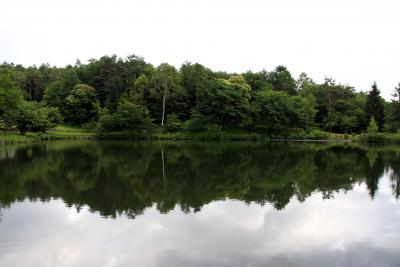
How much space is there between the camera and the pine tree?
61.3 meters

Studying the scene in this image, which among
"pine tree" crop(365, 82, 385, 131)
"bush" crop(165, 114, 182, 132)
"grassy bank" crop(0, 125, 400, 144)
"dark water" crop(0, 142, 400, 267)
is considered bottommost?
"dark water" crop(0, 142, 400, 267)

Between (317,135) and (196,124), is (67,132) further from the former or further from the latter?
(317,135)

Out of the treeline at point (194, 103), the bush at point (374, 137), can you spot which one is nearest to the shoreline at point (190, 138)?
the bush at point (374, 137)

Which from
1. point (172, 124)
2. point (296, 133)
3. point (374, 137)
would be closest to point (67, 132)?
point (172, 124)

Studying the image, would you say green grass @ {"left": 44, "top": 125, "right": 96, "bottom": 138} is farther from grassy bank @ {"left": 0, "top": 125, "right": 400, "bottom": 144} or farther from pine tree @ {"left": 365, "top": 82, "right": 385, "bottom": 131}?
pine tree @ {"left": 365, "top": 82, "right": 385, "bottom": 131}

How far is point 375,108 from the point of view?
204ft

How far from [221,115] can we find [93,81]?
27.4m

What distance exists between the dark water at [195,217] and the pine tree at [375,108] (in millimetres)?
43106

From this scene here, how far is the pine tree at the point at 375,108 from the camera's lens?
61.3 meters

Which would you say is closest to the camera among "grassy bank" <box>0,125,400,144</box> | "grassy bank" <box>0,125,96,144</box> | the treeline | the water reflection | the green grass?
the water reflection

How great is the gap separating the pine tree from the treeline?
153 mm

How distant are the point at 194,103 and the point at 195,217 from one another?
57.8 meters

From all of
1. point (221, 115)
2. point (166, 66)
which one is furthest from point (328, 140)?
point (166, 66)

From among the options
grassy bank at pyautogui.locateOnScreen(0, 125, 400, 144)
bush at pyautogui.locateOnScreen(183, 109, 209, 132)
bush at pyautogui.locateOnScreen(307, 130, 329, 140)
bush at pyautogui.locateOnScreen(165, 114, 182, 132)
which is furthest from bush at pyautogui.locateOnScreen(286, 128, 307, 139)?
bush at pyautogui.locateOnScreen(165, 114, 182, 132)
